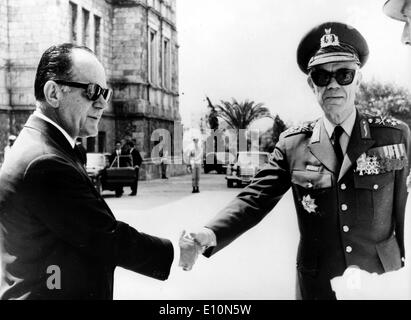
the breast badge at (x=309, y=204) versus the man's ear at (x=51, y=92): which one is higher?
the man's ear at (x=51, y=92)

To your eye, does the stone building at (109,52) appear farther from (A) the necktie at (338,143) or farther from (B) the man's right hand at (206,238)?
(A) the necktie at (338,143)

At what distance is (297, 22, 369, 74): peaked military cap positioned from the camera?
2.14 m

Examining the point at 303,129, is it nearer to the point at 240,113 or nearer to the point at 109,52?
the point at 240,113

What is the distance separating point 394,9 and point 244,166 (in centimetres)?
103

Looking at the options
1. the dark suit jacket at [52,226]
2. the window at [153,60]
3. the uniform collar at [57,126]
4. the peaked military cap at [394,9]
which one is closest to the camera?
the dark suit jacket at [52,226]

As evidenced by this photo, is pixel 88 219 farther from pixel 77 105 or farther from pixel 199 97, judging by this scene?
pixel 199 97

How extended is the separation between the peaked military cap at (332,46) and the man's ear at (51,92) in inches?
38.2

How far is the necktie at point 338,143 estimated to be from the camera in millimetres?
2183

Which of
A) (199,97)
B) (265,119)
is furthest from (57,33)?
(265,119)

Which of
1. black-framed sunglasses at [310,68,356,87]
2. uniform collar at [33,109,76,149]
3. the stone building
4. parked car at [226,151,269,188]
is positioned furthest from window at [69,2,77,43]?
black-framed sunglasses at [310,68,356,87]

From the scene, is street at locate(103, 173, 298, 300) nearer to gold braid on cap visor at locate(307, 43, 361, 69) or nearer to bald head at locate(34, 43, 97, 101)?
gold braid on cap visor at locate(307, 43, 361, 69)

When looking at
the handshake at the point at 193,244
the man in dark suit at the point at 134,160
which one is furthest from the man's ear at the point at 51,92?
the man in dark suit at the point at 134,160

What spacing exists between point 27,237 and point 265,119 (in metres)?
1.52

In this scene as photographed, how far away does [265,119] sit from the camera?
296 cm
